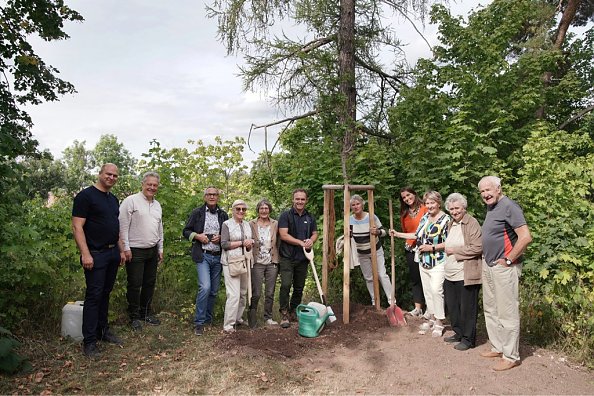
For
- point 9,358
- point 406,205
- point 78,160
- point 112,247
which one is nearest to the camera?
point 9,358

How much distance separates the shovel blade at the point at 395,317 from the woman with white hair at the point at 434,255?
33 centimetres

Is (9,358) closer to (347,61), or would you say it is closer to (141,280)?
(141,280)

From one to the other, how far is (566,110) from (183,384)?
545 inches

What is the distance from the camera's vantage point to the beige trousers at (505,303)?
13.8 feet

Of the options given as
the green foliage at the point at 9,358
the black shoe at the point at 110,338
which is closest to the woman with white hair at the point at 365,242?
the black shoe at the point at 110,338

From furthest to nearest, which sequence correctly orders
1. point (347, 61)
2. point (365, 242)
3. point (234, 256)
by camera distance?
point (347, 61) < point (365, 242) < point (234, 256)

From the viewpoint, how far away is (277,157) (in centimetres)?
873

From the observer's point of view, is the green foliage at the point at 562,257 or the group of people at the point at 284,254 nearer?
the group of people at the point at 284,254

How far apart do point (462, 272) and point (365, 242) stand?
1.69m

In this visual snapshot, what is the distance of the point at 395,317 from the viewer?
5652 millimetres

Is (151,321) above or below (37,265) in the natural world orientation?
below

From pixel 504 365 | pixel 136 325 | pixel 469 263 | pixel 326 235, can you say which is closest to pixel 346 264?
pixel 326 235

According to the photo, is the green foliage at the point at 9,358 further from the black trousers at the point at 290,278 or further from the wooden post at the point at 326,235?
the wooden post at the point at 326,235

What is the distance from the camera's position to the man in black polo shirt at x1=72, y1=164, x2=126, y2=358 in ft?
14.1
